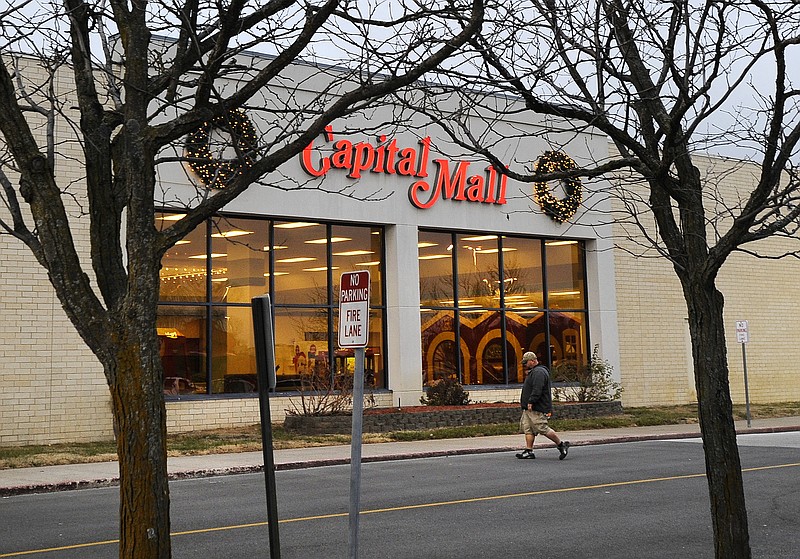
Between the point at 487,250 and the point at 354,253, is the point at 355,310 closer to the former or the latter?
the point at 354,253

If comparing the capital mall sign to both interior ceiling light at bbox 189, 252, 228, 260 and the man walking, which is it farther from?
the man walking

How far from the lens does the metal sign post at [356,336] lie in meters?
6.83

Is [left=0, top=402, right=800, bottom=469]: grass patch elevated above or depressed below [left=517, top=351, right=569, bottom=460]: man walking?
below

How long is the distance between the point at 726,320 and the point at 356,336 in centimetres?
2832

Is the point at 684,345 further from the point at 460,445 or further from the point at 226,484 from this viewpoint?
the point at 226,484

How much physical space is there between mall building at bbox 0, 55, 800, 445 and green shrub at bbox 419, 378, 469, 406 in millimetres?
→ 639

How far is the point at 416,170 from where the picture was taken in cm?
2628

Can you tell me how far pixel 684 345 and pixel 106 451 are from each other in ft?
65.7

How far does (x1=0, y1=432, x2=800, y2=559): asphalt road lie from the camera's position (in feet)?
30.5

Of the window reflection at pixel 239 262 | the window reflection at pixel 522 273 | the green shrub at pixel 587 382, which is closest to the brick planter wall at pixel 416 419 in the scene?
the green shrub at pixel 587 382

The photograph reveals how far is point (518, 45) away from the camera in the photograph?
802 centimetres

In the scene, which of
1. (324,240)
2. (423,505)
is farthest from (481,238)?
(423,505)

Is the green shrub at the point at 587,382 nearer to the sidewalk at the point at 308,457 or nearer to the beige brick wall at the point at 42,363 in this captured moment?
the sidewalk at the point at 308,457

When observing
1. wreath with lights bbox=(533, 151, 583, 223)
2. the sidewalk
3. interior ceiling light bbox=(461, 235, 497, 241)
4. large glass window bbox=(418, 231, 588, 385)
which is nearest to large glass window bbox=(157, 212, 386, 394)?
large glass window bbox=(418, 231, 588, 385)
